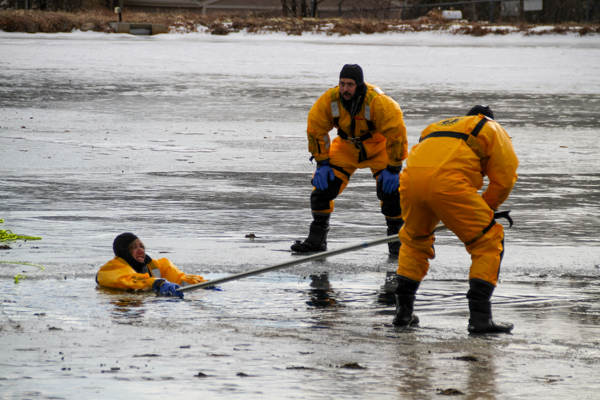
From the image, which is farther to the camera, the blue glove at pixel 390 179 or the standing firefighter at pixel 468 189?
the blue glove at pixel 390 179

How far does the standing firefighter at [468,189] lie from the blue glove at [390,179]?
74.2 inches

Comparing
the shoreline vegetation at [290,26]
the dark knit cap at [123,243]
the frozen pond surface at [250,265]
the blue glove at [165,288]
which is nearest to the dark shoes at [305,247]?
the frozen pond surface at [250,265]

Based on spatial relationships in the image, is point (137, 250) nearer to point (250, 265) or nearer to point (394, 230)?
point (250, 265)

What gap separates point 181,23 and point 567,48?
58.1 feet

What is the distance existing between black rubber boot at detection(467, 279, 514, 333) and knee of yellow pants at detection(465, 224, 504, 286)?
0.14 ft

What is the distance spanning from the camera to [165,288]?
4965 mm

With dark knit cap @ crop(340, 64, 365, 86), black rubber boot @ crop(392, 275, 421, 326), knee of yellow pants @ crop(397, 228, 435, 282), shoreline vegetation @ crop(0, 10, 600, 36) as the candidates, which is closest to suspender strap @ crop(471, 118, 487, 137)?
knee of yellow pants @ crop(397, 228, 435, 282)

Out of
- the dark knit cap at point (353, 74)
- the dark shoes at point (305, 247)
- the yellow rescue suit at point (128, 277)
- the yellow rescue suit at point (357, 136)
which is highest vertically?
the dark knit cap at point (353, 74)

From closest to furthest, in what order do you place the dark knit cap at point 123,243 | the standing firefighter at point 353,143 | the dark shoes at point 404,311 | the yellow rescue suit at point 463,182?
1. the yellow rescue suit at point 463,182
2. the dark shoes at point 404,311
3. the dark knit cap at point 123,243
4. the standing firefighter at point 353,143

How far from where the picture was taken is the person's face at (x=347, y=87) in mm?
5898

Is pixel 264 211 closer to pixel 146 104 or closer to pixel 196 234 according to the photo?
pixel 196 234

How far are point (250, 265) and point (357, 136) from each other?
1389 millimetres

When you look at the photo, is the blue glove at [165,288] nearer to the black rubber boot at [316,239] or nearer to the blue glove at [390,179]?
the black rubber boot at [316,239]

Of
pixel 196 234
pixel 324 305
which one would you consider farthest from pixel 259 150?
pixel 324 305
